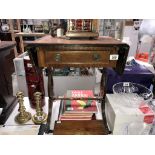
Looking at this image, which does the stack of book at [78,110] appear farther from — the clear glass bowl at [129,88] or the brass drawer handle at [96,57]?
the brass drawer handle at [96,57]

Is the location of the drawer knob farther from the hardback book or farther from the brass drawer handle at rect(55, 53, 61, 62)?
the hardback book

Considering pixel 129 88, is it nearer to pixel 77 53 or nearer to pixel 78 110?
pixel 78 110

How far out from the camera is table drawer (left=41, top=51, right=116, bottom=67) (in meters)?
0.84

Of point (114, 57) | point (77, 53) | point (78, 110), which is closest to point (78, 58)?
point (77, 53)

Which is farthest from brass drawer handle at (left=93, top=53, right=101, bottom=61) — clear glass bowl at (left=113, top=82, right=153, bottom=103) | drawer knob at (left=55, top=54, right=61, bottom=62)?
clear glass bowl at (left=113, top=82, right=153, bottom=103)

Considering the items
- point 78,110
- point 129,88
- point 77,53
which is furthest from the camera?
point 129,88

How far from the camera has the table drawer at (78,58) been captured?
84 cm

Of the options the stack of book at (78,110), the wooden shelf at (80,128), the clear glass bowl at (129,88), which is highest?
the clear glass bowl at (129,88)

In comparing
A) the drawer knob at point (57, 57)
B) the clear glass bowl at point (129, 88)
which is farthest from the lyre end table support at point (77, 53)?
the clear glass bowl at point (129, 88)

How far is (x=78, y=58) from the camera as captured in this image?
85 centimetres

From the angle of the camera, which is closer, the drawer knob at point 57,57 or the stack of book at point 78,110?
the drawer knob at point 57,57

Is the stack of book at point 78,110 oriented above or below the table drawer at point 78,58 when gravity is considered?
below

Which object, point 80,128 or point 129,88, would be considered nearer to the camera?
point 80,128
